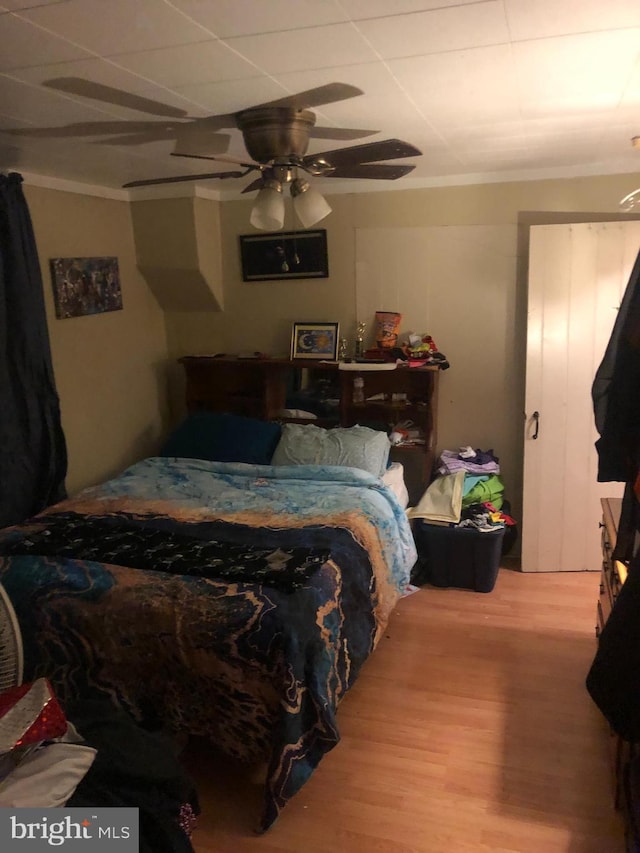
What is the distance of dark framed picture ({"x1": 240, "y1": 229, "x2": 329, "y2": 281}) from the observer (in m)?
3.93

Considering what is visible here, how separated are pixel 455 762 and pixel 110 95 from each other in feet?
8.38

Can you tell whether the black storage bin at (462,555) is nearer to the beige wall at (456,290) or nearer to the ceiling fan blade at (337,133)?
the beige wall at (456,290)

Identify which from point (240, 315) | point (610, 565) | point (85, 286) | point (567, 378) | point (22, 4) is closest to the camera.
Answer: point (22, 4)

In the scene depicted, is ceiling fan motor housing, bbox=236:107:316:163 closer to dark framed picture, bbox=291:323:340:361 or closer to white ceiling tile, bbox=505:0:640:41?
white ceiling tile, bbox=505:0:640:41

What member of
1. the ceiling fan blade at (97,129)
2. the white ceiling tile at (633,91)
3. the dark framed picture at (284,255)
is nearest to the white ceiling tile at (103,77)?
the ceiling fan blade at (97,129)

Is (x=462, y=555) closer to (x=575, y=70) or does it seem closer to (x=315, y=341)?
(x=315, y=341)

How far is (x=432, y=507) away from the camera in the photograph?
3625mm

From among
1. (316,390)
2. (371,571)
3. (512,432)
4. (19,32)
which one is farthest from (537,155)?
(19,32)

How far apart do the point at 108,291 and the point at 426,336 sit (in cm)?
193

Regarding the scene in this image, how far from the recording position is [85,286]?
362 cm

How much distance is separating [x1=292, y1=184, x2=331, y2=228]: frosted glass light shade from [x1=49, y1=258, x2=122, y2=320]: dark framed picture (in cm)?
168

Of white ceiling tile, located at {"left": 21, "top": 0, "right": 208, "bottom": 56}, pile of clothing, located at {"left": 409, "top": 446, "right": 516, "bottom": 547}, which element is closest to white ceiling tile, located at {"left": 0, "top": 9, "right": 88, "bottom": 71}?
white ceiling tile, located at {"left": 21, "top": 0, "right": 208, "bottom": 56}

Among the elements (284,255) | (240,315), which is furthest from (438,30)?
(240,315)

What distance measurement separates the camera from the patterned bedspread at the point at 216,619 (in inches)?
82.4
